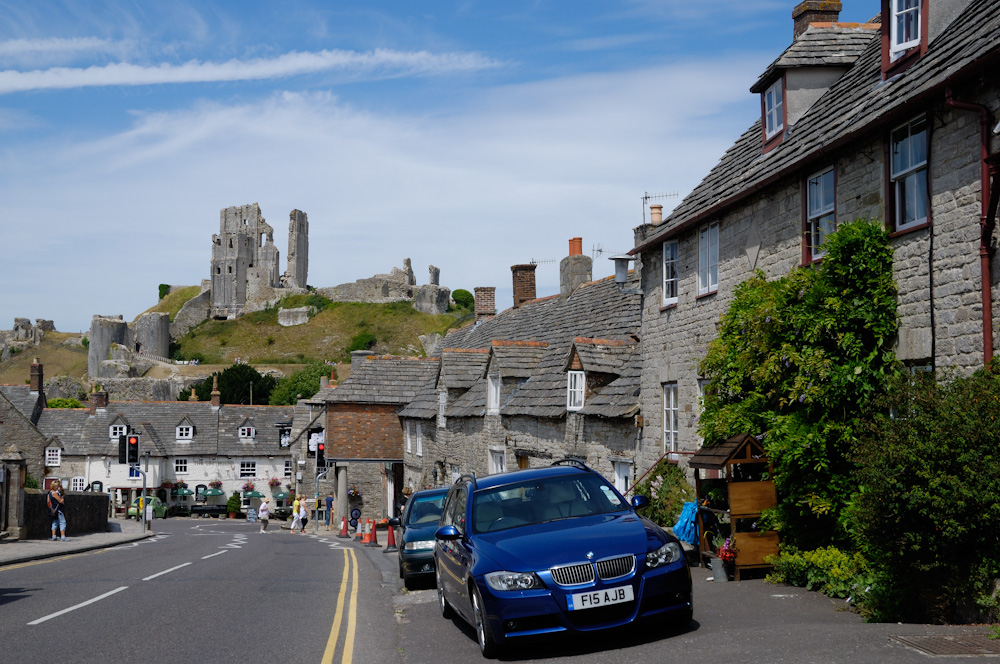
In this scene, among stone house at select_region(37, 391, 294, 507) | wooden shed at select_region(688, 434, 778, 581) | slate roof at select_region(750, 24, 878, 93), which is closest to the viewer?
wooden shed at select_region(688, 434, 778, 581)

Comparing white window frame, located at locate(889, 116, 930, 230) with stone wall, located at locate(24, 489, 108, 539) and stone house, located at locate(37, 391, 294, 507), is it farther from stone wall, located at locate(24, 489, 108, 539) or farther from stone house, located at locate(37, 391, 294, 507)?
stone house, located at locate(37, 391, 294, 507)

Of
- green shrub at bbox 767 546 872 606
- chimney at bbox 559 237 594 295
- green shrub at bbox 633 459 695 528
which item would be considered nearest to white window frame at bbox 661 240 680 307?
green shrub at bbox 633 459 695 528

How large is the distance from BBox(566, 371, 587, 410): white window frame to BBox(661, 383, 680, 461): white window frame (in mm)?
2777

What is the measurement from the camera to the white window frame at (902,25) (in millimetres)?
10992

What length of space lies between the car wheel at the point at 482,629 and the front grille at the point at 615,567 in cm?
109

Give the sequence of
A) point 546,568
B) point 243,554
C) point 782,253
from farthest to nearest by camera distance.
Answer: point 243,554 < point 782,253 < point 546,568

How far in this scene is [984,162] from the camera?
28.6 feet

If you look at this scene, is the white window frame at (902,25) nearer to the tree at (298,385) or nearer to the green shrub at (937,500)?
the green shrub at (937,500)

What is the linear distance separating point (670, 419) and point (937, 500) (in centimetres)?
929

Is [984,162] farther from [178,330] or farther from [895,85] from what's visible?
[178,330]

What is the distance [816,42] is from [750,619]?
9.76 metres

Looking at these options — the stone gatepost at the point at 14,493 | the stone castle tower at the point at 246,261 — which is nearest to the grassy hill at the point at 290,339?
the stone castle tower at the point at 246,261

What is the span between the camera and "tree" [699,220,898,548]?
1030 centimetres

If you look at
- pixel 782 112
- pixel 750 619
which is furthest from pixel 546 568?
pixel 782 112
